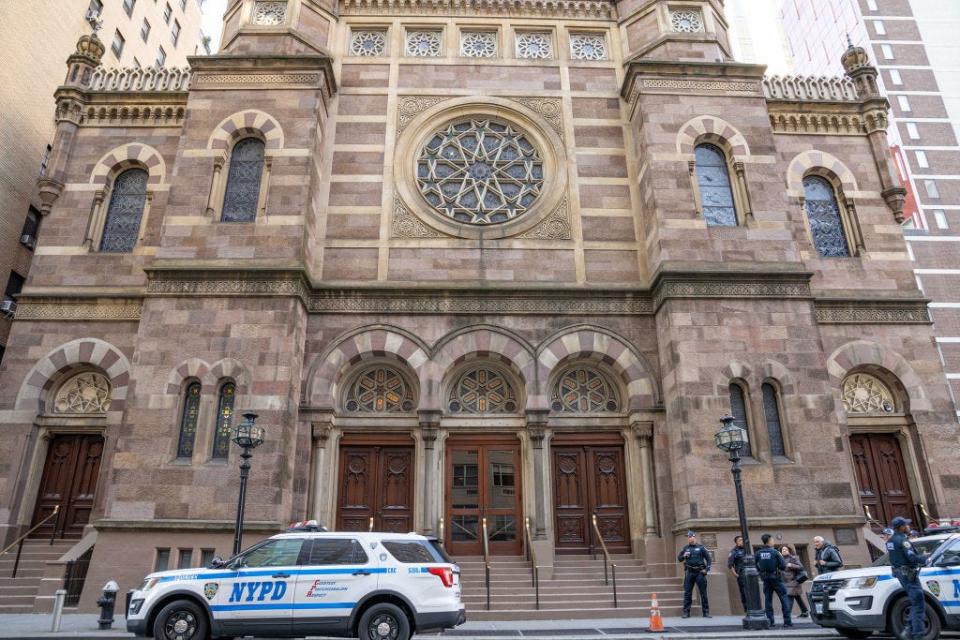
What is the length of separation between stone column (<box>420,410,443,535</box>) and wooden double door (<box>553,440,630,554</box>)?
2.88 metres

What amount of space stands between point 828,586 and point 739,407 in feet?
18.2

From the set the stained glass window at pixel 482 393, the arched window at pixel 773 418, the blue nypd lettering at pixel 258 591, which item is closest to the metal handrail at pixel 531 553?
the stained glass window at pixel 482 393

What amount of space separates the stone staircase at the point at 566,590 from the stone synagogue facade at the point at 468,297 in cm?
52

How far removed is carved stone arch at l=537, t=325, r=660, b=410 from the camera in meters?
16.2

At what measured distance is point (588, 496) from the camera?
16.1 meters

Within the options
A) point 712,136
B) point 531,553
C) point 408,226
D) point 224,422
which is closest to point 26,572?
point 224,422

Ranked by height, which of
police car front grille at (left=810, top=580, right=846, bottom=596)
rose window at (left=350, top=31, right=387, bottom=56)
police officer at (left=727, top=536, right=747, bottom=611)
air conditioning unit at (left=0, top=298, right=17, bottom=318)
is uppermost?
rose window at (left=350, top=31, right=387, bottom=56)

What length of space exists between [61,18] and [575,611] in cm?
2687

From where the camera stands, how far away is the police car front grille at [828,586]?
1008 cm

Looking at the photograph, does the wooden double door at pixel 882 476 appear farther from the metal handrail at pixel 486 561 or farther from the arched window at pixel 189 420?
the arched window at pixel 189 420

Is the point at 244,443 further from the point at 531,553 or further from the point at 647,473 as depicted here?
the point at 647,473

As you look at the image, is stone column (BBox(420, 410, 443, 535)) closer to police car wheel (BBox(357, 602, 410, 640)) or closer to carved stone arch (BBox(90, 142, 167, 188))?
police car wheel (BBox(357, 602, 410, 640))

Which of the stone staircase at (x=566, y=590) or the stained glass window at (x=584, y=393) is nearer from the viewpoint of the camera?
the stone staircase at (x=566, y=590)

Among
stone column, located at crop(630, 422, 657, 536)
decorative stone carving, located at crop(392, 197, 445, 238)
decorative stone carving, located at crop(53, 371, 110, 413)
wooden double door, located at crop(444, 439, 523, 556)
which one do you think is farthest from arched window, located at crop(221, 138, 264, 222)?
stone column, located at crop(630, 422, 657, 536)
